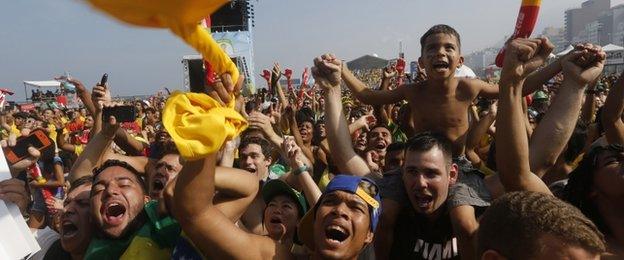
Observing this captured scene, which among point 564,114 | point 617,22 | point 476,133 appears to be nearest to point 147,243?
point 564,114

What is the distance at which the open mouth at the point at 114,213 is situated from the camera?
2424 mm

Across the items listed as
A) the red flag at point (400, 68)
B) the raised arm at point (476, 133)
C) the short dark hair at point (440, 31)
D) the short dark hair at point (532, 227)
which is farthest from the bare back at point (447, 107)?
the red flag at point (400, 68)

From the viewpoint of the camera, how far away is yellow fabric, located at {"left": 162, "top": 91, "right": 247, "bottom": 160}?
1.63 m

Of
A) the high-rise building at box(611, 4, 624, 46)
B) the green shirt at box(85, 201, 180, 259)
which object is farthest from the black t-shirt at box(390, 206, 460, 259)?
the high-rise building at box(611, 4, 624, 46)

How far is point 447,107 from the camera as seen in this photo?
338 cm

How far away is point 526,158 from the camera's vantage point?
209 centimetres

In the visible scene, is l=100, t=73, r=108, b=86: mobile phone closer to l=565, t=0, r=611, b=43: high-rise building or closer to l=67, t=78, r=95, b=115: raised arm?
l=67, t=78, r=95, b=115: raised arm

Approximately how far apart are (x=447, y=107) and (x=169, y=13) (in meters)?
2.39

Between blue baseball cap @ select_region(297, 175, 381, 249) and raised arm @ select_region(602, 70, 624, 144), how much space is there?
1.86 m

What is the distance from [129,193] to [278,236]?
2.72ft

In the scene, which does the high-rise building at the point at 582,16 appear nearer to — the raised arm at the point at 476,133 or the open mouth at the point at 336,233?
the raised arm at the point at 476,133

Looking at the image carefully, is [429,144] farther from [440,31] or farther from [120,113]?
[120,113]

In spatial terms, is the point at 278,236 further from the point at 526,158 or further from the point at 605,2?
the point at 605,2

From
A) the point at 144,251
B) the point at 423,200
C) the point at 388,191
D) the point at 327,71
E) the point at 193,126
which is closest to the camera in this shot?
the point at 193,126
